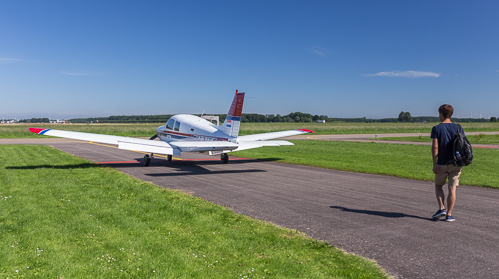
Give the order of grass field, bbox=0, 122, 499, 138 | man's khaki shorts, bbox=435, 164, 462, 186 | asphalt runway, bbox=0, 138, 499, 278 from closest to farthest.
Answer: asphalt runway, bbox=0, 138, 499, 278, man's khaki shorts, bbox=435, 164, 462, 186, grass field, bbox=0, 122, 499, 138

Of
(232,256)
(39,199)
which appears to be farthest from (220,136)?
(232,256)

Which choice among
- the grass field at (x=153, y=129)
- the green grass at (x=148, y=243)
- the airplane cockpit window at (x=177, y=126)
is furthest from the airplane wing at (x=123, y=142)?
the grass field at (x=153, y=129)

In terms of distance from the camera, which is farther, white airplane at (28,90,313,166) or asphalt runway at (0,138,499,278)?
white airplane at (28,90,313,166)

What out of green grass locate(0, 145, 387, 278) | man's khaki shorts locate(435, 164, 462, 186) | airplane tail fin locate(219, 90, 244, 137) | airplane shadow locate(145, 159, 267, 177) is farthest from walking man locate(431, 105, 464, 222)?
airplane tail fin locate(219, 90, 244, 137)

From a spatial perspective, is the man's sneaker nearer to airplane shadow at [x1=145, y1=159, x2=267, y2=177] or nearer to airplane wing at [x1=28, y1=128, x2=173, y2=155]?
airplane shadow at [x1=145, y1=159, x2=267, y2=177]

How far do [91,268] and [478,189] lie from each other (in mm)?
11837

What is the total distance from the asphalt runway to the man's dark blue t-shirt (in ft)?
4.65

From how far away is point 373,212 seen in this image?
845 centimetres

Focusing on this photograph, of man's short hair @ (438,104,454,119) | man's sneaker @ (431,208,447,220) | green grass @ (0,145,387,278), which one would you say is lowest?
green grass @ (0,145,387,278)

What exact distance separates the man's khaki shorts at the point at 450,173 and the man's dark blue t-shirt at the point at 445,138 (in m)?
0.11

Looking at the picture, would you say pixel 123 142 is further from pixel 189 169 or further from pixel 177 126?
pixel 177 126

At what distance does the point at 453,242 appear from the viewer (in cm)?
621

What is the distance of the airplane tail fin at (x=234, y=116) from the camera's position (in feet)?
56.3

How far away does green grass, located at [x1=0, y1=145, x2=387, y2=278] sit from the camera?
16.0 feet
